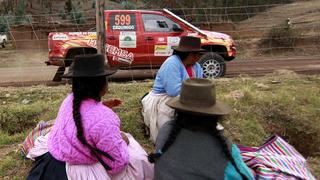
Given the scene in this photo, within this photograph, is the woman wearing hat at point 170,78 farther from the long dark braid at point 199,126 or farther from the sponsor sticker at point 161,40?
the sponsor sticker at point 161,40

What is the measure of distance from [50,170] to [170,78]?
70.9 inches

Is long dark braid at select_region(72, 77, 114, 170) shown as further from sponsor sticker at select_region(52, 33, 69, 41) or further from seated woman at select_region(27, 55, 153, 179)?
sponsor sticker at select_region(52, 33, 69, 41)

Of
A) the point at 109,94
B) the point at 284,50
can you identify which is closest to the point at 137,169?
the point at 109,94

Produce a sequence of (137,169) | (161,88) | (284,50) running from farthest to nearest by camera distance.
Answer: (284,50), (161,88), (137,169)

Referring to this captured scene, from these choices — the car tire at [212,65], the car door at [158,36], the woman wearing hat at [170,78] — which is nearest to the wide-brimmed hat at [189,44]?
the woman wearing hat at [170,78]

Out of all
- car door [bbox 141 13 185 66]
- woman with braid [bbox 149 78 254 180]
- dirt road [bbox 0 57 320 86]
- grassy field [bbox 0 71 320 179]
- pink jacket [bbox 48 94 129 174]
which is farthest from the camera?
dirt road [bbox 0 57 320 86]

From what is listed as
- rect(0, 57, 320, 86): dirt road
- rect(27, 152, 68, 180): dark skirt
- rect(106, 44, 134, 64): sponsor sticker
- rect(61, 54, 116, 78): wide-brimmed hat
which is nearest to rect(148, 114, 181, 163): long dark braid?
rect(61, 54, 116, 78): wide-brimmed hat

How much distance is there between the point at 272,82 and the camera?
306 inches

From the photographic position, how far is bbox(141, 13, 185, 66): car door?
364 inches

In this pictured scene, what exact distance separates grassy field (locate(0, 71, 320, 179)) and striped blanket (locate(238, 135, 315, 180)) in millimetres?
979

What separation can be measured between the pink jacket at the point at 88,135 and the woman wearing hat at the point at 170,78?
1.50 metres

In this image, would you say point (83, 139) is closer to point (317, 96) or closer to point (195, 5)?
point (317, 96)

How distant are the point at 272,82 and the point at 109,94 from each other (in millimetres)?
3231

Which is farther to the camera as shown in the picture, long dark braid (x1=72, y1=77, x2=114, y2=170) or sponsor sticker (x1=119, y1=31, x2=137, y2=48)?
sponsor sticker (x1=119, y1=31, x2=137, y2=48)
